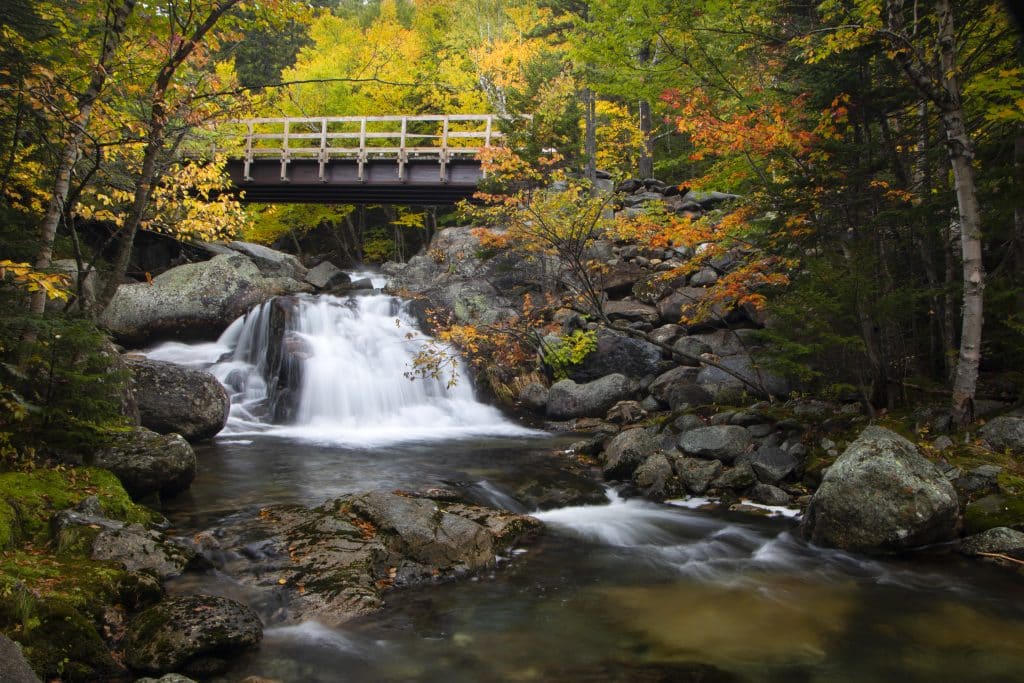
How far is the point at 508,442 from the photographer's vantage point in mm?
12555

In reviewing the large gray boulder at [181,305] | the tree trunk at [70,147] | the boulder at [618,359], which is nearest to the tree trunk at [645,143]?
the boulder at [618,359]

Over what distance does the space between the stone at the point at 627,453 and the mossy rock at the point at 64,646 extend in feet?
22.7

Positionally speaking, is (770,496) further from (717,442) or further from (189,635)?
(189,635)

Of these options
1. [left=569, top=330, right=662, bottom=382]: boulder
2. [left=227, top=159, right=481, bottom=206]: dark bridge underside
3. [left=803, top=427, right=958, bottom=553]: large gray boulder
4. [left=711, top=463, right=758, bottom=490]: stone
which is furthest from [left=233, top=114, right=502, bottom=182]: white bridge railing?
[left=803, top=427, right=958, bottom=553]: large gray boulder

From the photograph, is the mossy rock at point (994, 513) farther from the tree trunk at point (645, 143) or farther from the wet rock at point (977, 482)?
the tree trunk at point (645, 143)

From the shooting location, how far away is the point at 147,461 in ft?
23.5

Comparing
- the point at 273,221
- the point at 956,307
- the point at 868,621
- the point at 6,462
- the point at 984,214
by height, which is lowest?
the point at 868,621

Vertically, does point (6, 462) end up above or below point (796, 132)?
below

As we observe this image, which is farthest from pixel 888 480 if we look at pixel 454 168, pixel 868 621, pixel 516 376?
pixel 454 168

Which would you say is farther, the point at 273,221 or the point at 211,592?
the point at 273,221

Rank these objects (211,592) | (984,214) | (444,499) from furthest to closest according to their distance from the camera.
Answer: (984,214)
(444,499)
(211,592)

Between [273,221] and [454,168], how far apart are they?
503 inches

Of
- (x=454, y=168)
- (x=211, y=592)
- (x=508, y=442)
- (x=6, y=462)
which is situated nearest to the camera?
(x=211, y=592)

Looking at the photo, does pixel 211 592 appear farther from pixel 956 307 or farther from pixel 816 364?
pixel 956 307
